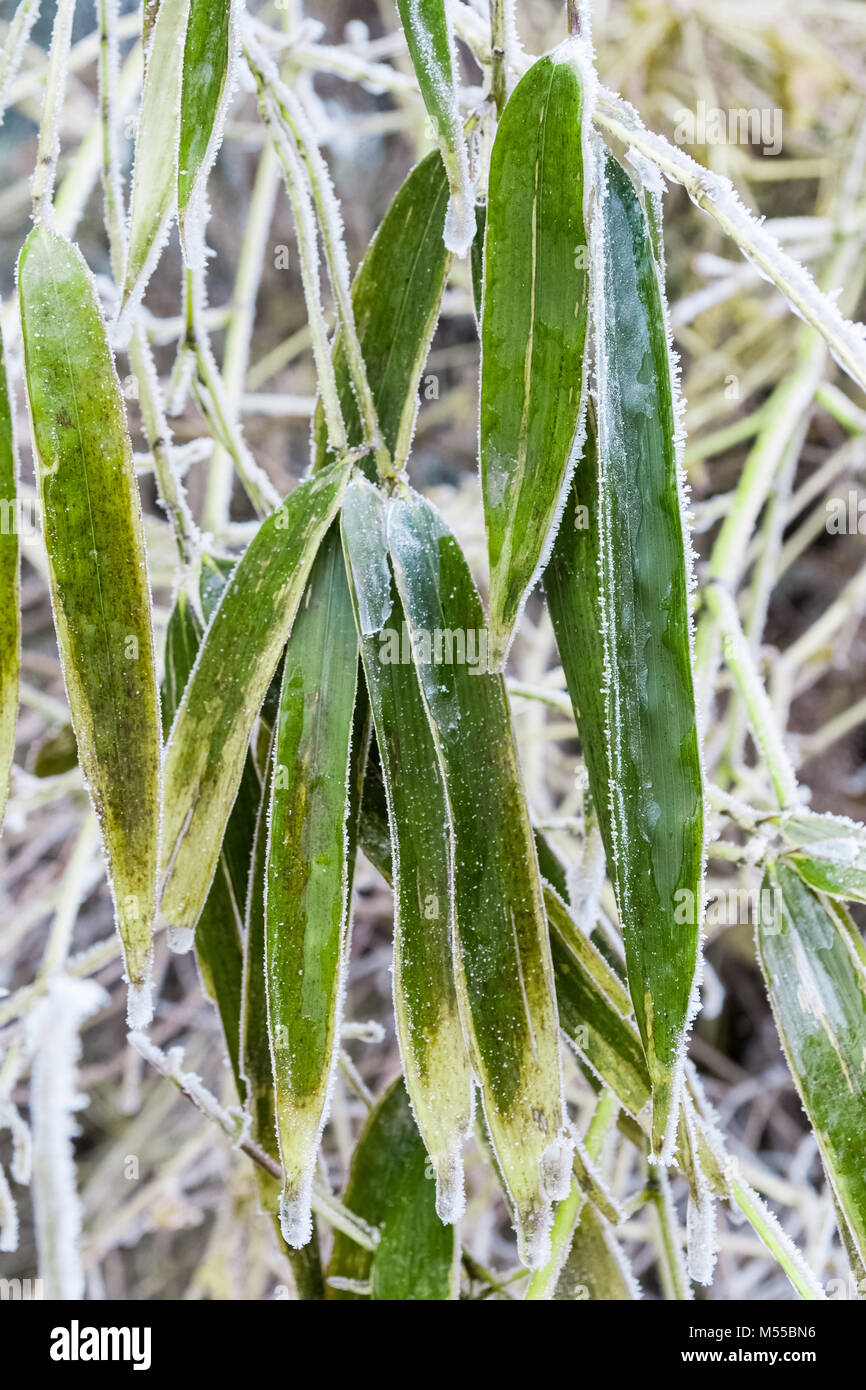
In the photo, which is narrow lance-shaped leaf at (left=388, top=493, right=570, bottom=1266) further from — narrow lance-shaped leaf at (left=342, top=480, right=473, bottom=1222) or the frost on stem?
the frost on stem

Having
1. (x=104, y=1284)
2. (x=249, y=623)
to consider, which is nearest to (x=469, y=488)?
(x=249, y=623)

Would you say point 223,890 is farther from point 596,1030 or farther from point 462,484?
point 462,484

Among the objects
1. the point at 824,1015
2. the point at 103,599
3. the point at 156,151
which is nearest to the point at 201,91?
the point at 156,151

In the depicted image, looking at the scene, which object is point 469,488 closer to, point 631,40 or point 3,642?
point 631,40
